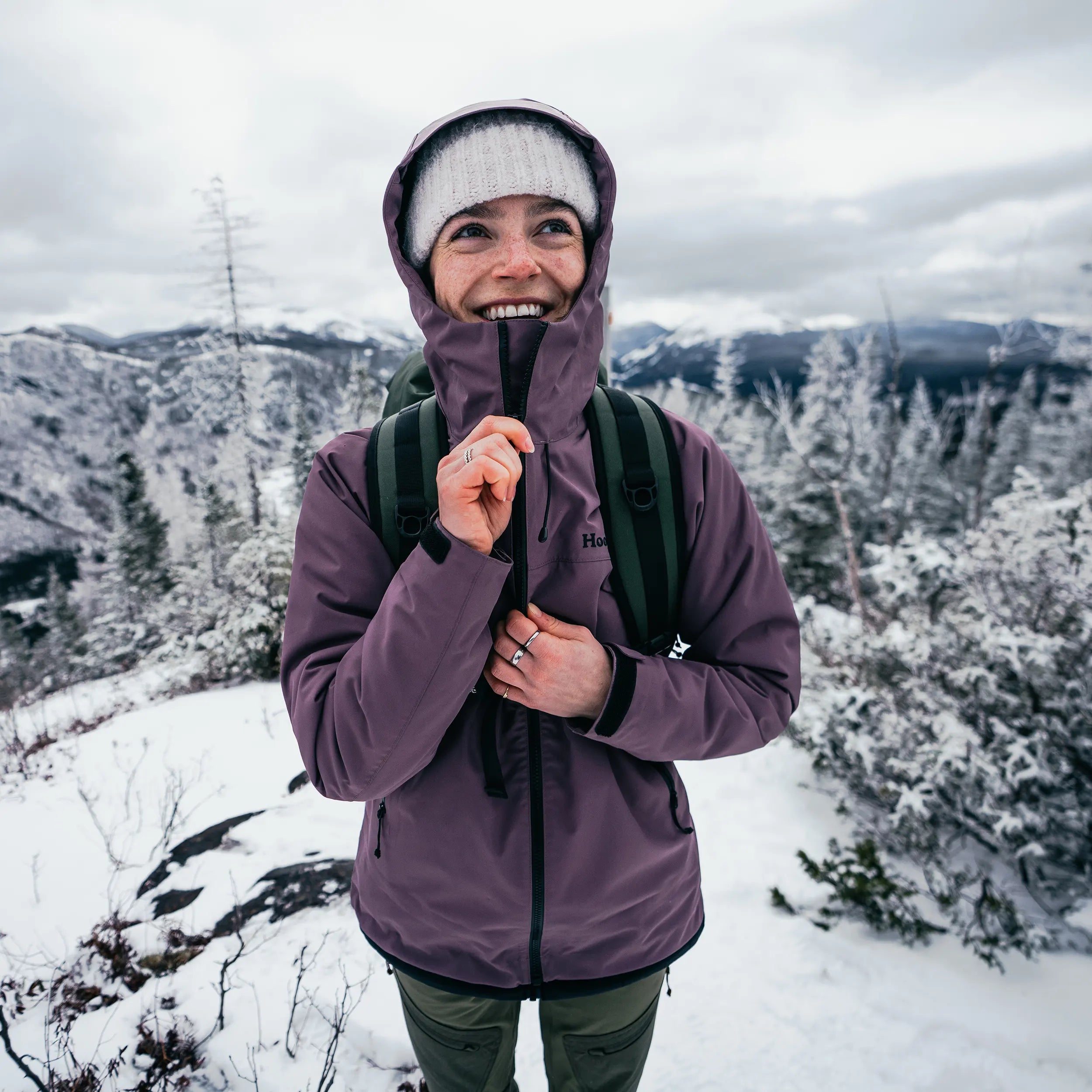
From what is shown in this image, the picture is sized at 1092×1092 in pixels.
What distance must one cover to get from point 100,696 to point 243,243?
13.5 metres

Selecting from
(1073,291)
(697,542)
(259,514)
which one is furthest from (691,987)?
(1073,291)

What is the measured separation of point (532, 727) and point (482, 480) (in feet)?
2.16

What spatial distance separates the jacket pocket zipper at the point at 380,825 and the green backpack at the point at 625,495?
63 cm

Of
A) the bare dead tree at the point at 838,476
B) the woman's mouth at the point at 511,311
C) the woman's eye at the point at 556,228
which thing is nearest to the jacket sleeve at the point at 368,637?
the woman's mouth at the point at 511,311

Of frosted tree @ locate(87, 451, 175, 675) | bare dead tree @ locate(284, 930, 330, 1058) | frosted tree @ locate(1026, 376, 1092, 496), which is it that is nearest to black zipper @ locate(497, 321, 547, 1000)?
bare dead tree @ locate(284, 930, 330, 1058)

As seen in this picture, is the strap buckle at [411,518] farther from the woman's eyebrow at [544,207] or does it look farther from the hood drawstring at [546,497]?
the woman's eyebrow at [544,207]

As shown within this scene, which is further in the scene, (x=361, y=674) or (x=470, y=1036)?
(x=470, y=1036)

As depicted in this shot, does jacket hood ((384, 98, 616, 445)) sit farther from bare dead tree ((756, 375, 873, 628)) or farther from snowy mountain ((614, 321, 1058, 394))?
snowy mountain ((614, 321, 1058, 394))

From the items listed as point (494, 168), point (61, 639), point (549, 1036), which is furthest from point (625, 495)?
point (61, 639)

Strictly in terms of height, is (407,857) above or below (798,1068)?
above

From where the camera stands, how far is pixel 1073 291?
52.1 ft

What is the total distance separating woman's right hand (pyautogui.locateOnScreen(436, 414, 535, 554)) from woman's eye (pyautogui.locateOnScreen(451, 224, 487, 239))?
1.89ft

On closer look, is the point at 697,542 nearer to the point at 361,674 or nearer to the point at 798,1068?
the point at 361,674

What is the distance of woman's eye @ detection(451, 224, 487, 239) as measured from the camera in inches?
57.4
